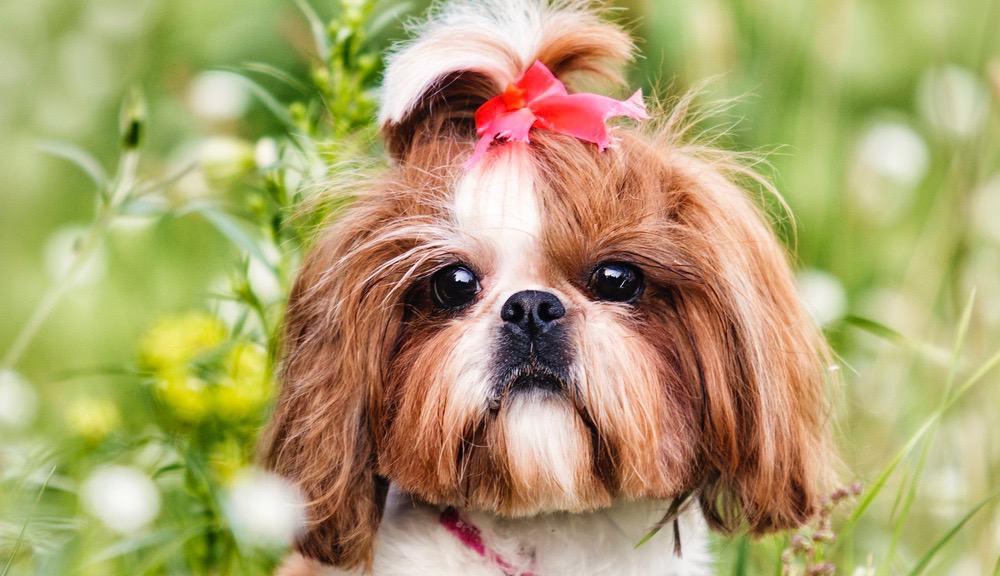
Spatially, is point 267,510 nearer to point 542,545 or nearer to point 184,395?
point 542,545

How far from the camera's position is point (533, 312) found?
197 cm

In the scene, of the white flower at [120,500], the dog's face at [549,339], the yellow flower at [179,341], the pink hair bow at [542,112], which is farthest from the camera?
the yellow flower at [179,341]

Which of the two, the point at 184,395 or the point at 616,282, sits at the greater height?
the point at 616,282

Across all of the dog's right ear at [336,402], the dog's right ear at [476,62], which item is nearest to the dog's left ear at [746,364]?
the dog's right ear at [476,62]

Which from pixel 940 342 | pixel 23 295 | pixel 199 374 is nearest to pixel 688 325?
pixel 199 374

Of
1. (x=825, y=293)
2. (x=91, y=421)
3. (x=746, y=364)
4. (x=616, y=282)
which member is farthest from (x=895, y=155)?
(x=91, y=421)

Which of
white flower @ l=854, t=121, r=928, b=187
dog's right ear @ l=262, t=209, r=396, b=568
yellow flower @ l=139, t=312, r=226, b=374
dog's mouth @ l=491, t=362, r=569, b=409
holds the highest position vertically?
white flower @ l=854, t=121, r=928, b=187

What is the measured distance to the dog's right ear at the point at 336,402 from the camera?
84.0 inches

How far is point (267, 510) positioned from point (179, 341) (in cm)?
84

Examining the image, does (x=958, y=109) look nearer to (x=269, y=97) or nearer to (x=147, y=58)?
(x=269, y=97)

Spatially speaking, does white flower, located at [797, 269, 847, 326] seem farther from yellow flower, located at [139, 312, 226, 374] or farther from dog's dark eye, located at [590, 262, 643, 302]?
yellow flower, located at [139, 312, 226, 374]

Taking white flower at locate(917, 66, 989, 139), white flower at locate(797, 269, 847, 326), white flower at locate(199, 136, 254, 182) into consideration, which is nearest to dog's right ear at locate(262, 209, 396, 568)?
white flower at locate(199, 136, 254, 182)

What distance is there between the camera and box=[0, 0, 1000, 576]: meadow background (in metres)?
2.45

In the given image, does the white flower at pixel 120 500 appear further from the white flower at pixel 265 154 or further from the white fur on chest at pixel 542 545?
the white flower at pixel 265 154
